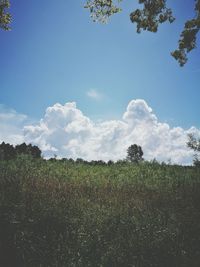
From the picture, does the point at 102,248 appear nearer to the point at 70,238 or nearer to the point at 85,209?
the point at 70,238

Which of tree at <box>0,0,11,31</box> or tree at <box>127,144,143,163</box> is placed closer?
tree at <box>0,0,11,31</box>

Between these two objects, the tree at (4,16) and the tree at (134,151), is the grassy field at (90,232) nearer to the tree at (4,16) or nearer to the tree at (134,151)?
the tree at (4,16)

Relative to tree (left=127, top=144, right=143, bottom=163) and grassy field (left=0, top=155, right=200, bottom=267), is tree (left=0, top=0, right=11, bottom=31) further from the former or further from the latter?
tree (left=127, top=144, right=143, bottom=163)

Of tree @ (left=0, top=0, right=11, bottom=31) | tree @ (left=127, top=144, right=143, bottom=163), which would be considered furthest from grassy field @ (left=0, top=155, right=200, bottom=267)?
tree @ (left=127, top=144, right=143, bottom=163)

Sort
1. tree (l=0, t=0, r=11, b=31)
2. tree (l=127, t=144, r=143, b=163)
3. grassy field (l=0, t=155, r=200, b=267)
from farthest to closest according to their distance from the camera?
tree (l=127, t=144, r=143, b=163) → tree (l=0, t=0, r=11, b=31) → grassy field (l=0, t=155, r=200, b=267)

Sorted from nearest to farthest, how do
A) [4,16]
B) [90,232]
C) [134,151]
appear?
[90,232] < [4,16] < [134,151]

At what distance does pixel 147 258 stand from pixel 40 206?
3.56m

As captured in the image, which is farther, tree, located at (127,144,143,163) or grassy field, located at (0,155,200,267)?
tree, located at (127,144,143,163)

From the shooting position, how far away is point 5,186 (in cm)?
1084

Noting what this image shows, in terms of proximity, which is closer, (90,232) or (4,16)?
(90,232)

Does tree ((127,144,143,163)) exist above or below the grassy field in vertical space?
above

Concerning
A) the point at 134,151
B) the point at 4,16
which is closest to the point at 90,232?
the point at 4,16

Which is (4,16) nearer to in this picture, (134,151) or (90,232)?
(90,232)

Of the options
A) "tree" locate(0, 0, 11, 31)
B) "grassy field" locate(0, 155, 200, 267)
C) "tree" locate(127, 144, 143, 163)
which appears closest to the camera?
"grassy field" locate(0, 155, 200, 267)
